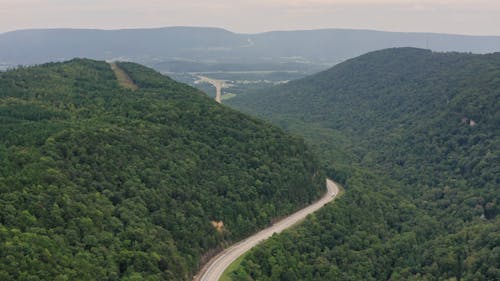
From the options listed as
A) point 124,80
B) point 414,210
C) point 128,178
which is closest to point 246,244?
point 128,178

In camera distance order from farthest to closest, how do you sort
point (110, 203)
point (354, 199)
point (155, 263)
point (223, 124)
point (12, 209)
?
point (223, 124), point (354, 199), point (110, 203), point (155, 263), point (12, 209)

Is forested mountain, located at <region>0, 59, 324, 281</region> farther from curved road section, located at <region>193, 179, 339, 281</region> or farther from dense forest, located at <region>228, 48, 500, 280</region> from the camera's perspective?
dense forest, located at <region>228, 48, 500, 280</region>

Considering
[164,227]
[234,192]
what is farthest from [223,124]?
[164,227]

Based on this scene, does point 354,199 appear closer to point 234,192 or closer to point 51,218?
point 234,192

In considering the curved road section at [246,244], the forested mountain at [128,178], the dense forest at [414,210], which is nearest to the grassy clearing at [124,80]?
the forested mountain at [128,178]

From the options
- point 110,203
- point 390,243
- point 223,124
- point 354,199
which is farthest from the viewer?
point 223,124

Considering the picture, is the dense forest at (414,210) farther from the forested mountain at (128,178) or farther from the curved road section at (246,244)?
the forested mountain at (128,178)
